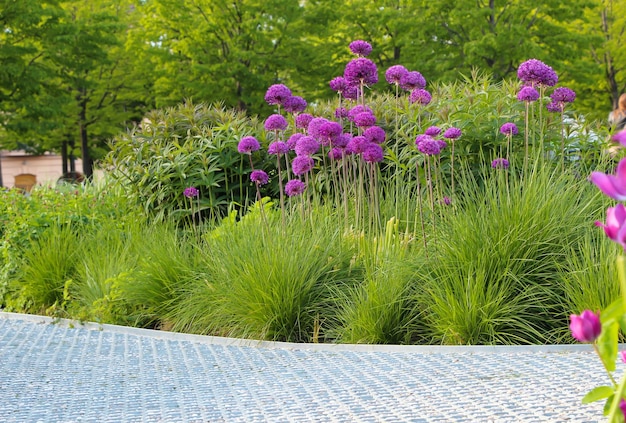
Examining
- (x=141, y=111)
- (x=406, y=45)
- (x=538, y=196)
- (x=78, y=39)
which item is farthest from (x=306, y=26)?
(x=538, y=196)

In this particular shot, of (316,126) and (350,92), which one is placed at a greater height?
(350,92)

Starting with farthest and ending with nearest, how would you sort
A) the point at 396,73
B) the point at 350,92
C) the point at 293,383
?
the point at 350,92
the point at 396,73
the point at 293,383

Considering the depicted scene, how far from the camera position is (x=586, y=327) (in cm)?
129

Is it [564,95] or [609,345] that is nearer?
[609,345]

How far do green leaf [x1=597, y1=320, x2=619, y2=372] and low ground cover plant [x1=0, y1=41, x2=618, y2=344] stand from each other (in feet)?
8.93

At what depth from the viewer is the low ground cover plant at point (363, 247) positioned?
437cm

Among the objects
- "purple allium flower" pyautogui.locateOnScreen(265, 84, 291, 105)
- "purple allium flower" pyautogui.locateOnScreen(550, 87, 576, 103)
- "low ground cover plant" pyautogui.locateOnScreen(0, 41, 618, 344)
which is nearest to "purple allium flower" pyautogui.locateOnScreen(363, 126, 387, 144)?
"low ground cover plant" pyautogui.locateOnScreen(0, 41, 618, 344)

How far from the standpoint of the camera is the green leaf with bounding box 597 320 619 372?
1.42 metres

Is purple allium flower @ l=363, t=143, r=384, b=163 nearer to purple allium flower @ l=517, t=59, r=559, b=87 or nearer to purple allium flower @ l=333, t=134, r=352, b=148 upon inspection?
purple allium flower @ l=333, t=134, r=352, b=148

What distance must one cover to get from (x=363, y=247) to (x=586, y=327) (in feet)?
12.6

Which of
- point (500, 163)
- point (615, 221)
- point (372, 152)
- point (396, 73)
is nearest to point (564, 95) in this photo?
point (500, 163)

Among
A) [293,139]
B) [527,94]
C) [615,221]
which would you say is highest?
[527,94]

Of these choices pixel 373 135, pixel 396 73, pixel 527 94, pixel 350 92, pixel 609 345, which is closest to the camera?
pixel 609 345

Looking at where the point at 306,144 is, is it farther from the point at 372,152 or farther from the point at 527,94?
the point at 527,94
